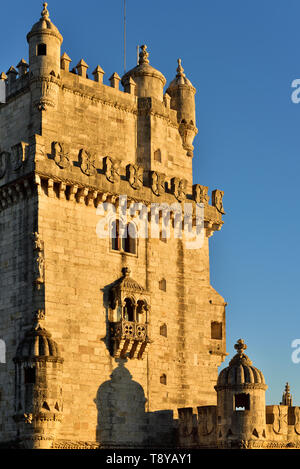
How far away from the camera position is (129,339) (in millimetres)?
41062

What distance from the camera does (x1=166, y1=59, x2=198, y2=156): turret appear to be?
4834 centimetres

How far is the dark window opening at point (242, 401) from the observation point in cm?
3944

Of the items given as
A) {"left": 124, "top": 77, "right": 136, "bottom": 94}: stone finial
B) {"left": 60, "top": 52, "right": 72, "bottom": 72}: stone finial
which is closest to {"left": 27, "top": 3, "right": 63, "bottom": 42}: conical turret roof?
{"left": 60, "top": 52, "right": 72, "bottom": 72}: stone finial

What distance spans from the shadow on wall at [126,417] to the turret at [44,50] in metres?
14.7

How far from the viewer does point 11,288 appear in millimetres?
40375

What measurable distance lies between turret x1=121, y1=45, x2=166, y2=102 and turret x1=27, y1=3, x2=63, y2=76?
5527mm

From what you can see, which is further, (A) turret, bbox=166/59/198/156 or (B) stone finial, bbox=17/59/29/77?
(A) turret, bbox=166/59/198/156

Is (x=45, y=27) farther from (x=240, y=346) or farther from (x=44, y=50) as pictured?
(x=240, y=346)

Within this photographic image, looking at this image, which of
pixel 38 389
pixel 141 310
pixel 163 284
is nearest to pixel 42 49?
pixel 163 284

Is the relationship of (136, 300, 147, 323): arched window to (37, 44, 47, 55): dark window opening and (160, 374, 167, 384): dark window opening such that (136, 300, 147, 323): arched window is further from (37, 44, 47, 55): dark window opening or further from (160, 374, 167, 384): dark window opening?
(37, 44, 47, 55): dark window opening

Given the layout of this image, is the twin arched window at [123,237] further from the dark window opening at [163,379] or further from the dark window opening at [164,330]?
the dark window opening at [163,379]

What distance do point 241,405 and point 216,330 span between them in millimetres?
7318
